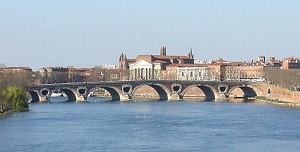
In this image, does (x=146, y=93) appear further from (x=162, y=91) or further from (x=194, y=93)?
(x=162, y=91)

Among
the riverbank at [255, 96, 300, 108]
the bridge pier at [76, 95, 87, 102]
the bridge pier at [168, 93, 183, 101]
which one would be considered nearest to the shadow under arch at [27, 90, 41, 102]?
the bridge pier at [76, 95, 87, 102]

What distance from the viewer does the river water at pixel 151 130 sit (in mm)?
30781

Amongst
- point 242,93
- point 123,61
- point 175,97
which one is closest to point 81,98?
point 175,97

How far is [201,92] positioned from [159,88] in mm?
7836

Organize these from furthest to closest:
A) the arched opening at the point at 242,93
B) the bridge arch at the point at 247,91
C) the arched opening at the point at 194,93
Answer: the arched opening at the point at 194,93 → the arched opening at the point at 242,93 → the bridge arch at the point at 247,91

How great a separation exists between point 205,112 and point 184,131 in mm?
13302

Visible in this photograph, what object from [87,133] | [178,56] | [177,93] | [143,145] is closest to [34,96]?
[177,93]

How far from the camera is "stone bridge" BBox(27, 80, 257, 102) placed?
6662cm

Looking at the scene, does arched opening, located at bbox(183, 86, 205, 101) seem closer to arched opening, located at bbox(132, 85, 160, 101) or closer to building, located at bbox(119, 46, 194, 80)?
arched opening, located at bbox(132, 85, 160, 101)

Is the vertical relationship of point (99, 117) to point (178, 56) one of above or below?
below

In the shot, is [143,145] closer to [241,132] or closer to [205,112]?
[241,132]

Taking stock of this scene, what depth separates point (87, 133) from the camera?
3559cm

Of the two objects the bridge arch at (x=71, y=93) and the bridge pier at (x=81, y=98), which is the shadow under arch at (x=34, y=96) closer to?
the bridge arch at (x=71, y=93)

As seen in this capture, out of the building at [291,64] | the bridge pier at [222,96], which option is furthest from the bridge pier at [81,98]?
the building at [291,64]
